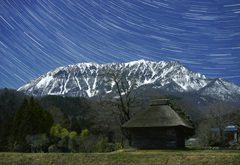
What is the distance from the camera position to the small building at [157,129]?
87.1 feet

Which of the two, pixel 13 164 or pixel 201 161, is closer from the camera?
pixel 201 161

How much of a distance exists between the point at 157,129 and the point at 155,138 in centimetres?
92

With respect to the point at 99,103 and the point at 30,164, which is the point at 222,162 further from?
the point at 99,103

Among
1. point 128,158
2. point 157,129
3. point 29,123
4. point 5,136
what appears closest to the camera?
point 128,158

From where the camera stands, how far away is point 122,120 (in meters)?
38.4

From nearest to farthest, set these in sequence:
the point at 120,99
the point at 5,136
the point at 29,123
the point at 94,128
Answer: the point at 120,99 < the point at 29,123 < the point at 94,128 < the point at 5,136

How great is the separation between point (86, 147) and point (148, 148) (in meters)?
18.5

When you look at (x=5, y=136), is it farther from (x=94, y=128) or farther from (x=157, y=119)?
(x=157, y=119)

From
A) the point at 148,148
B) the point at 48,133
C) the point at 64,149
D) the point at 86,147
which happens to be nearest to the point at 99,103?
the point at 86,147

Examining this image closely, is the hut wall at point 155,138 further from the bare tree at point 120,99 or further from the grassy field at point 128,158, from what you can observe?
the bare tree at point 120,99

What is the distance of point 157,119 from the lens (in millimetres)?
27312

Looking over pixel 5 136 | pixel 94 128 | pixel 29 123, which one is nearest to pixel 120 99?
pixel 94 128

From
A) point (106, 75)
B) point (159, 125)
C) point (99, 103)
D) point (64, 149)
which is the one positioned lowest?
point (64, 149)

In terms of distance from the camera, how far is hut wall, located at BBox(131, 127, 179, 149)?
2667 cm
